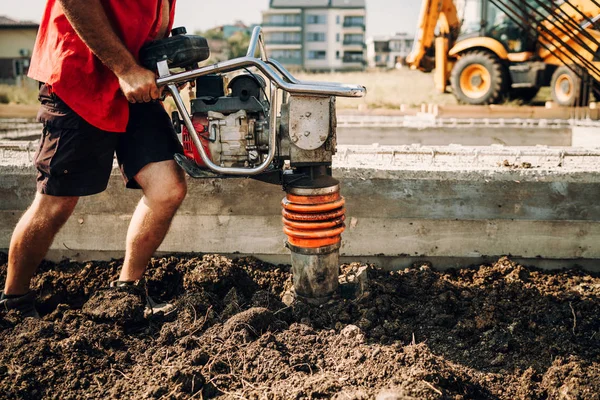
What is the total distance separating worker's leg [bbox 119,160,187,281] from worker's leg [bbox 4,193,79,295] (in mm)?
313

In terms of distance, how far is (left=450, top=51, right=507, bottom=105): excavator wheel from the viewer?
12648 mm

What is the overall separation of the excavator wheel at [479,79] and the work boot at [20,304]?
37.4ft

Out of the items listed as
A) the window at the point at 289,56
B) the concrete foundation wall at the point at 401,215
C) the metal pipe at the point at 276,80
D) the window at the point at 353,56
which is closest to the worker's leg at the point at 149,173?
the metal pipe at the point at 276,80

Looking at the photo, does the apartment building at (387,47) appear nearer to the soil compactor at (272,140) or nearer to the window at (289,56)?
the window at (289,56)

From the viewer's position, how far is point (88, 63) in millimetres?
2633

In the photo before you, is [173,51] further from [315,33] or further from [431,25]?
[315,33]

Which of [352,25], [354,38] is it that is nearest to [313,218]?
[354,38]

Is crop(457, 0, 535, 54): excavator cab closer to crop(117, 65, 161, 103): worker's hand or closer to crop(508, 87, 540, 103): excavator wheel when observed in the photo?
crop(508, 87, 540, 103): excavator wheel

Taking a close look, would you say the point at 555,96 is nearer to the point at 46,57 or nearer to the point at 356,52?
the point at 46,57

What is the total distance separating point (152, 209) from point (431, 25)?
11.4 m

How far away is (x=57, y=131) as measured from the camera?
269cm

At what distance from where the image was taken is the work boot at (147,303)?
9.47 feet

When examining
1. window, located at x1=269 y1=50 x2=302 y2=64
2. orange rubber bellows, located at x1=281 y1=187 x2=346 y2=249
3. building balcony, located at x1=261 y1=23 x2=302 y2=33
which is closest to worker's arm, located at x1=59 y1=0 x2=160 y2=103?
orange rubber bellows, located at x1=281 y1=187 x2=346 y2=249

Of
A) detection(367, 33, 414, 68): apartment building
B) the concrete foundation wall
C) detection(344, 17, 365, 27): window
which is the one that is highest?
detection(344, 17, 365, 27): window
